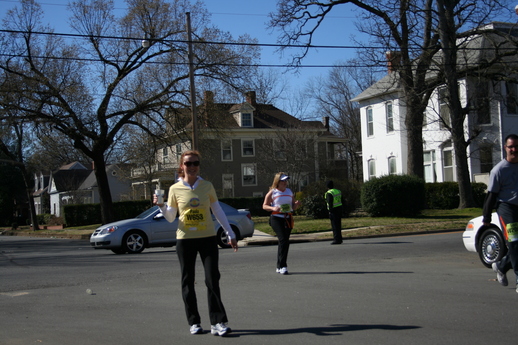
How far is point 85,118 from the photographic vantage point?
29750mm

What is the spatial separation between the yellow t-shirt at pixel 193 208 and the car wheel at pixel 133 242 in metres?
10.7

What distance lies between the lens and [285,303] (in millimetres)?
7555

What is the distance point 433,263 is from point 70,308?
716 centimetres

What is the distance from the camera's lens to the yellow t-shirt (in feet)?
19.4

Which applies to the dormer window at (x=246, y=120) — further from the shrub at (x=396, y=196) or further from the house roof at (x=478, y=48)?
the shrub at (x=396, y=196)

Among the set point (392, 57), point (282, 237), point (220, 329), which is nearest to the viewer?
point (220, 329)

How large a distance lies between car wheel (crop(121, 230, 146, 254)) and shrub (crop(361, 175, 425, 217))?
12.5m

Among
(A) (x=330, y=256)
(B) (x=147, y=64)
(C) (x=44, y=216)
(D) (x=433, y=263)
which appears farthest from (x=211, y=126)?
(C) (x=44, y=216)

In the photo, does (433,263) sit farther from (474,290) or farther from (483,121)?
(483,121)

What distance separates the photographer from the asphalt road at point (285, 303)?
5902 millimetres

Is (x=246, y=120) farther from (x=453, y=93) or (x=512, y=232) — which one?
(x=512, y=232)

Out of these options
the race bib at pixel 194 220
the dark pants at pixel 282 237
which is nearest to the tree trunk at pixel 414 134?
the dark pants at pixel 282 237

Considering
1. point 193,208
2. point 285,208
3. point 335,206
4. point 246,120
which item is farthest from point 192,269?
point 246,120

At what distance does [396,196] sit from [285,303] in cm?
1877
